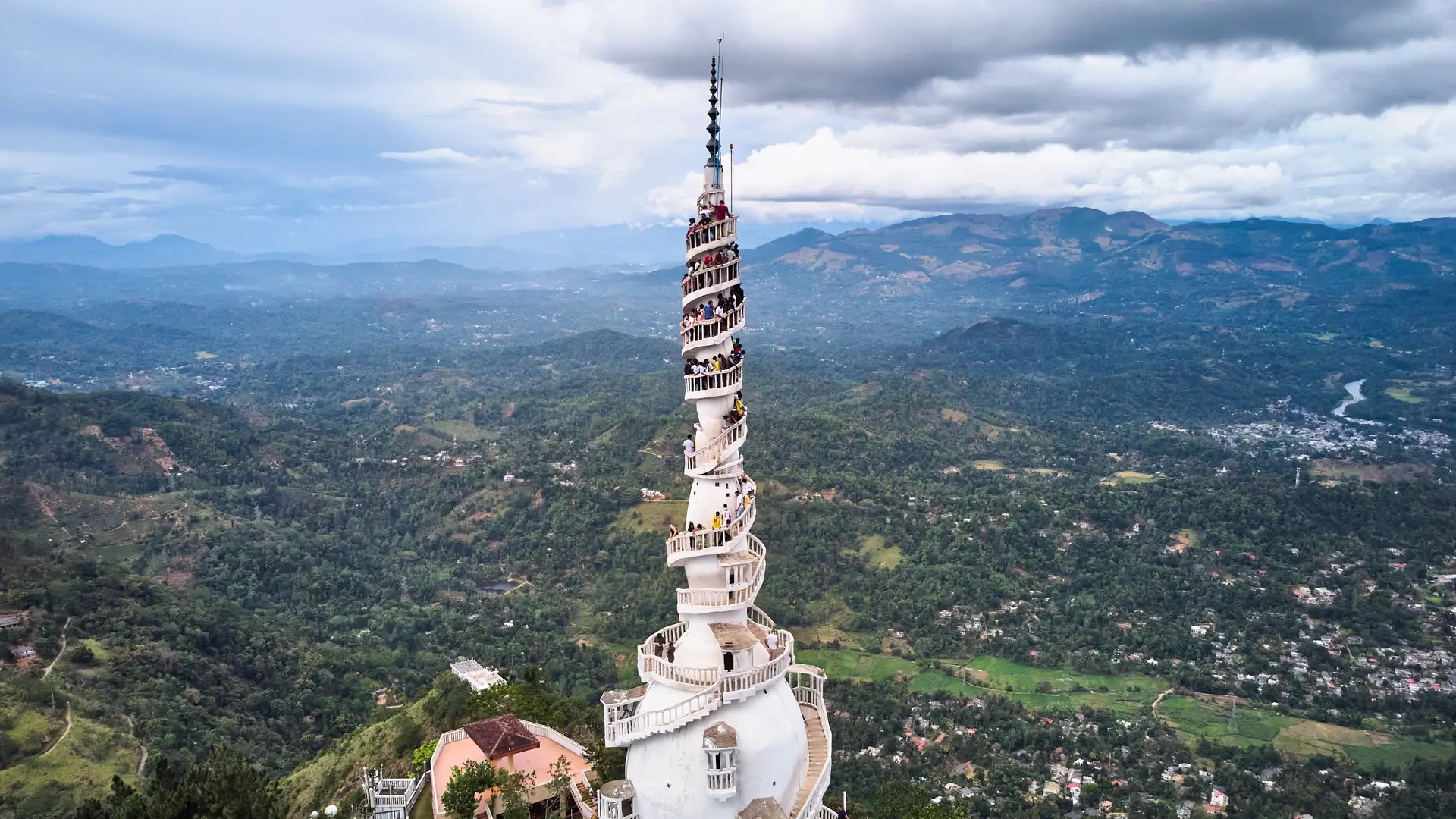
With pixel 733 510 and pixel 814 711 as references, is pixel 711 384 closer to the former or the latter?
pixel 733 510

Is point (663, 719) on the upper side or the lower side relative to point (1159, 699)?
upper

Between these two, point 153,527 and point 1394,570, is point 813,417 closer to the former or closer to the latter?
point 1394,570

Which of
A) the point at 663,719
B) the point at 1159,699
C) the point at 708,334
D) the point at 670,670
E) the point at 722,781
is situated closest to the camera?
the point at 722,781

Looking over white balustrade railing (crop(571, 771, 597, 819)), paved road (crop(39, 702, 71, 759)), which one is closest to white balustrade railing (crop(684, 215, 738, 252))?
white balustrade railing (crop(571, 771, 597, 819))

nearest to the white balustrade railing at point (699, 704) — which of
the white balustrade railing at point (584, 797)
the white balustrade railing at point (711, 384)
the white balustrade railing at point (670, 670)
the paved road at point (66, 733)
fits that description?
the white balustrade railing at point (670, 670)

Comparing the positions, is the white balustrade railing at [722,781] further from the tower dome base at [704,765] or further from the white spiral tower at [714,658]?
the tower dome base at [704,765]

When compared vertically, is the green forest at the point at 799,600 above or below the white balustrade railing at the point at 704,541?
below

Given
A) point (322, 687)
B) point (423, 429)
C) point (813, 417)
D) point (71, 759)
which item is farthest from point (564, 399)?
point (71, 759)

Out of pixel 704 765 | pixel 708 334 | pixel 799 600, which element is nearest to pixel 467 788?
pixel 704 765
